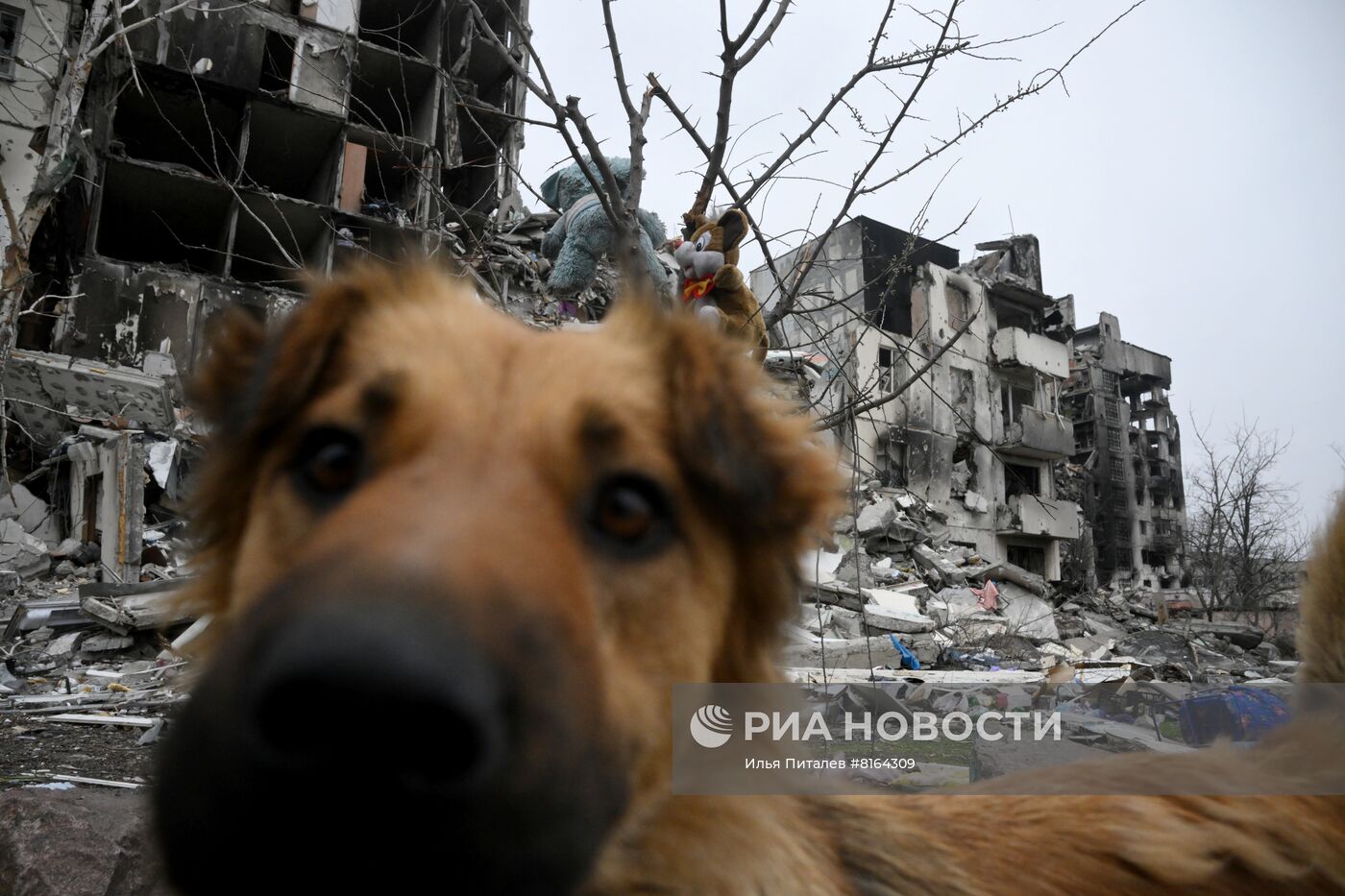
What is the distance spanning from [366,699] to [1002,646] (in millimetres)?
16254

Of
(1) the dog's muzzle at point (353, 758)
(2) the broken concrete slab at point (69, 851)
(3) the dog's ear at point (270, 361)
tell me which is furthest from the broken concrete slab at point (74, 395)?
(1) the dog's muzzle at point (353, 758)

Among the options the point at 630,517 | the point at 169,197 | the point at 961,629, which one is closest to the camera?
the point at 630,517

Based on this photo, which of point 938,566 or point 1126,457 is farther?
point 1126,457

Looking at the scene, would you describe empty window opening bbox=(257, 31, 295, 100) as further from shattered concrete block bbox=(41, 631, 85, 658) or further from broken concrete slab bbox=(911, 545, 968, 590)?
broken concrete slab bbox=(911, 545, 968, 590)

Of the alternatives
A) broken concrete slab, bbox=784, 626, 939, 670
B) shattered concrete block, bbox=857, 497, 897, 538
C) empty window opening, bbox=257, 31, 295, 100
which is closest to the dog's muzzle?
broken concrete slab, bbox=784, 626, 939, 670

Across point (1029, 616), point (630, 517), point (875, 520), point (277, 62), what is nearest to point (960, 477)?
point (875, 520)

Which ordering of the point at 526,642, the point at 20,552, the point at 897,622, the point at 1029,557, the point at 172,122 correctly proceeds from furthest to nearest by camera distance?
the point at 1029,557 < the point at 172,122 < the point at 897,622 < the point at 20,552 < the point at 526,642

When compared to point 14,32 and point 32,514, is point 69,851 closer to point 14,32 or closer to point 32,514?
point 32,514

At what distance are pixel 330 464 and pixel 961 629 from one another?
16374 mm

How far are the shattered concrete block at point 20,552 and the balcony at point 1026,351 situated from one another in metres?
39.4

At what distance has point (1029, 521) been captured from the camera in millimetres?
39750

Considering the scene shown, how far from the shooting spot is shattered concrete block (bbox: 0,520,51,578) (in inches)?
464

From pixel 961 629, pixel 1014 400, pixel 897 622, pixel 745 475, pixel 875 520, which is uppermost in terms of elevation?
pixel 1014 400

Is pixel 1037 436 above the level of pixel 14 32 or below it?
below
